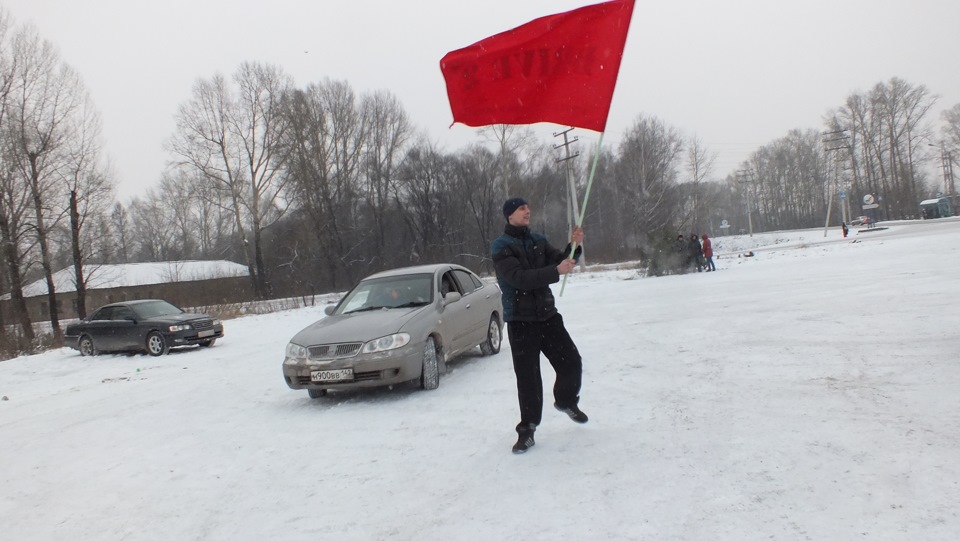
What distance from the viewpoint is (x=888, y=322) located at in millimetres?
7871

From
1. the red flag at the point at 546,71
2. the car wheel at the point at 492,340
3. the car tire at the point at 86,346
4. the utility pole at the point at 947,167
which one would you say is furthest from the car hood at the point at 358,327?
the utility pole at the point at 947,167

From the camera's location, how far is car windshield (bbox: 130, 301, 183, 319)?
1533 cm

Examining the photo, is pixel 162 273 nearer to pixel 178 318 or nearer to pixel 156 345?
pixel 178 318

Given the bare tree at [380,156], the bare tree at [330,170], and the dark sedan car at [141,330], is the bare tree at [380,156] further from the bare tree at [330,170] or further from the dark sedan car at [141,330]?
the dark sedan car at [141,330]

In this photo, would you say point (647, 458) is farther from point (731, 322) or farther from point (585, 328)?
point (585, 328)

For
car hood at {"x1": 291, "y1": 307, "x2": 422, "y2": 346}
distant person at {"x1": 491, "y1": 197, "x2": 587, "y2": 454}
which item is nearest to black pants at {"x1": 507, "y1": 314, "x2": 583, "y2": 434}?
distant person at {"x1": 491, "y1": 197, "x2": 587, "y2": 454}

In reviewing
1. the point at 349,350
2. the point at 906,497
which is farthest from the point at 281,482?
the point at 906,497

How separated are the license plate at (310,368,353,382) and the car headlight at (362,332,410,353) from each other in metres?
0.32

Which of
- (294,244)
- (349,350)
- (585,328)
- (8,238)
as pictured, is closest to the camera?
(349,350)

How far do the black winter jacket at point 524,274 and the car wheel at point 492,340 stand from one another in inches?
191

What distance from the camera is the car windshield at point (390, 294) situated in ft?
25.7

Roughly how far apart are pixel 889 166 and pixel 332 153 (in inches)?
2582

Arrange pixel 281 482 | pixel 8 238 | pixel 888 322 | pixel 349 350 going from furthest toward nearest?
pixel 8 238, pixel 888 322, pixel 349 350, pixel 281 482

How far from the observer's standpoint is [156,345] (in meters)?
14.6
